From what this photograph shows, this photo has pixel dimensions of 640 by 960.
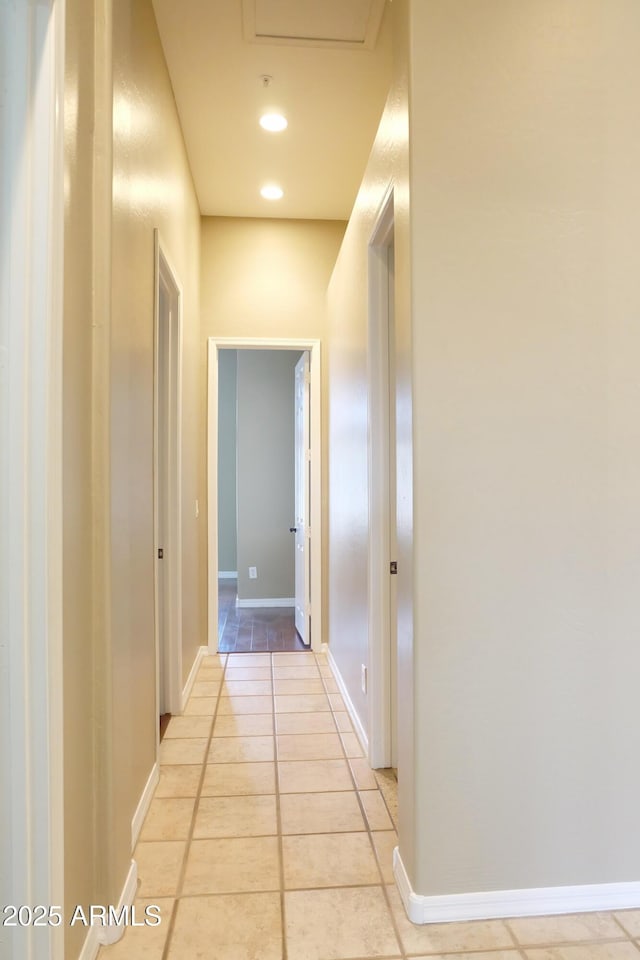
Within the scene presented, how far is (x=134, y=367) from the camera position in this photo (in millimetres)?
2002

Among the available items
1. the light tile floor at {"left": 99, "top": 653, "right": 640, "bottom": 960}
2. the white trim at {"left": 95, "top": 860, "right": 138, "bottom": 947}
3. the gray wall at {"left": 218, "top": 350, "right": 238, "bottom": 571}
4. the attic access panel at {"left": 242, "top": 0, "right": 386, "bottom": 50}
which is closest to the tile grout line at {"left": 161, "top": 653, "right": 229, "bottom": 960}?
the light tile floor at {"left": 99, "top": 653, "right": 640, "bottom": 960}

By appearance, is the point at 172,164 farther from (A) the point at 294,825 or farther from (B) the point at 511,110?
(A) the point at 294,825

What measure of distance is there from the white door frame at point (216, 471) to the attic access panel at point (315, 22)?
1883 millimetres

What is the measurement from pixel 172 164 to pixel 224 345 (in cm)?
139

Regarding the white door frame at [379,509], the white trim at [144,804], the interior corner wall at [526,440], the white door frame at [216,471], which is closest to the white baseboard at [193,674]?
the white door frame at [216,471]

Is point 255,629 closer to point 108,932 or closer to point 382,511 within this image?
point 382,511

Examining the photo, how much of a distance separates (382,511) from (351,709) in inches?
46.1

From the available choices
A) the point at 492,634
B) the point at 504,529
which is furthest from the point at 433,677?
the point at 504,529

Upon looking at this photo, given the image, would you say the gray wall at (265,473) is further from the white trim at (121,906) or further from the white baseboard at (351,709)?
the white trim at (121,906)

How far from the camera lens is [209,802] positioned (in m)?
2.20

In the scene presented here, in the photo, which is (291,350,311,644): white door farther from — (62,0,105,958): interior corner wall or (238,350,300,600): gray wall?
(62,0,105,958): interior corner wall

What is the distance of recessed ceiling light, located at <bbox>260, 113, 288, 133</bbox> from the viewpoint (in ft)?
9.86

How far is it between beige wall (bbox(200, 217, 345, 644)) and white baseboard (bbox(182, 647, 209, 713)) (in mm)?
888

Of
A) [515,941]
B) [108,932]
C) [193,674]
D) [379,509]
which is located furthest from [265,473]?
[515,941]
